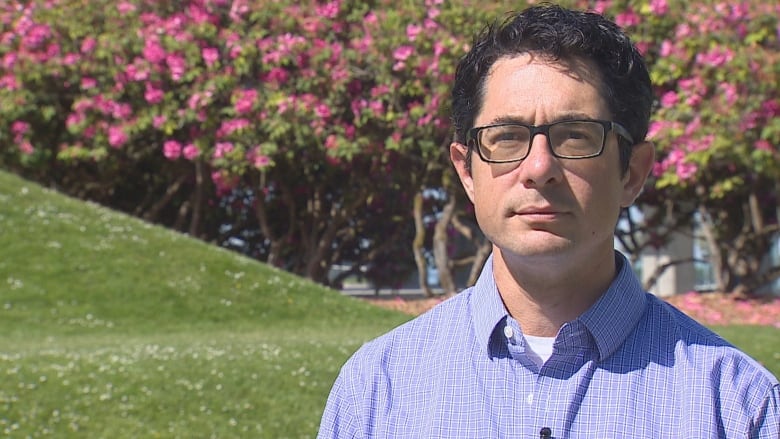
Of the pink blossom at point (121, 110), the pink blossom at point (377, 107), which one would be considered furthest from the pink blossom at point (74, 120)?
the pink blossom at point (377, 107)

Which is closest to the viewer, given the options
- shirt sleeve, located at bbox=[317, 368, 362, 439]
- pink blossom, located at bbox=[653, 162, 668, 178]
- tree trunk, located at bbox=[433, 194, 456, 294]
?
shirt sleeve, located at bbox=[317, 368, 362, 439]

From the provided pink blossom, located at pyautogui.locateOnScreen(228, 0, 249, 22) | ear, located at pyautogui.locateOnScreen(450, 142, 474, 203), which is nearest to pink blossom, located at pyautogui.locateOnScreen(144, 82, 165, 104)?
pink blossom, located at pyautogui.locateOnScreen(228, 0, 249, 22)

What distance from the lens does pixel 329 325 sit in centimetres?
848

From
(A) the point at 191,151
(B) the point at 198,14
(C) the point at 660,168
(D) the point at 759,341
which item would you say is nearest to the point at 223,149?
(A) the point at 191,151

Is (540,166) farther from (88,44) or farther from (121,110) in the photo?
(88,44)

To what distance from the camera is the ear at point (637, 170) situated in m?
1.53

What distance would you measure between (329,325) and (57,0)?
229 inches

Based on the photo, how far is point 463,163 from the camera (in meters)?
1.61

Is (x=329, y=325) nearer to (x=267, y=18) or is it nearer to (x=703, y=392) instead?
(x=267, y=18)

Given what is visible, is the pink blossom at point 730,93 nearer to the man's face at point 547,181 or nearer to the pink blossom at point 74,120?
the pink blossom at point 74,120

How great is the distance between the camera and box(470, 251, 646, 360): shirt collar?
143 cm

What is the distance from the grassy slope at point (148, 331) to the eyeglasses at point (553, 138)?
4127mm

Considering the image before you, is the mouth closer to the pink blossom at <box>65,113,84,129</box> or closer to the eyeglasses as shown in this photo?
the eyeglasses

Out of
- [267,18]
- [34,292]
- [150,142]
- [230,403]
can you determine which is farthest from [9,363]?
[150,142]
